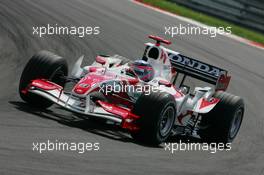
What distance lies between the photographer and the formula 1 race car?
37.2ft

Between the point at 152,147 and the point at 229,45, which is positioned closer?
the point at 152,147

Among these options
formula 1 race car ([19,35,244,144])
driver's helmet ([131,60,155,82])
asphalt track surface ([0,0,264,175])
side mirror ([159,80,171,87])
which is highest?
driver's helmet ([131,60,155,82])

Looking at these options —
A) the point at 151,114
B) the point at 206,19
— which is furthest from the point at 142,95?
the point at 206,19

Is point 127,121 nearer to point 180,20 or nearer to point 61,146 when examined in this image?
point 61,146

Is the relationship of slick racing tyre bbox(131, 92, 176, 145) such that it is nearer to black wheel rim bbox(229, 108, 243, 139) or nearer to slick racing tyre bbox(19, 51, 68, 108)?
slick racing tyre bbox(19, 51, 68, 108)

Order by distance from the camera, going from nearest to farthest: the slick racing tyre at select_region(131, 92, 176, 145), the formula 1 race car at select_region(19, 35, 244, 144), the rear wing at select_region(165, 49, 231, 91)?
the slick racing tyre at select_region(131, 92, 176, 145) → the formula 1 race car at select_region(19, 35, 244, 144) → the rear wing at select_region(165, 49, 231, 91)

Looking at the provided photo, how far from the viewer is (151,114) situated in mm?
11219

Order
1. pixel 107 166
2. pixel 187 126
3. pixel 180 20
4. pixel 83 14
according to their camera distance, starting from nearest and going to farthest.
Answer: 1. pixel 107 166
2. pixel 187 126
3. pixel 83 14
4. pixel 180 20

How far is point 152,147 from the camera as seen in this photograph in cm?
1138

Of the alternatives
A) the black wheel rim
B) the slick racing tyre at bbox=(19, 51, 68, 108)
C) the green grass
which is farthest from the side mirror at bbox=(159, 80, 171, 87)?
the green grass

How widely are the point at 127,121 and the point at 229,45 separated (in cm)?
1193

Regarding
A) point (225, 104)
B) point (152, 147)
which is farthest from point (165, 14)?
point (152, 147)

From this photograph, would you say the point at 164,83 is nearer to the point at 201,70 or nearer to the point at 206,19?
the point at 201,70

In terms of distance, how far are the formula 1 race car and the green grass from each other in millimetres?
11195
